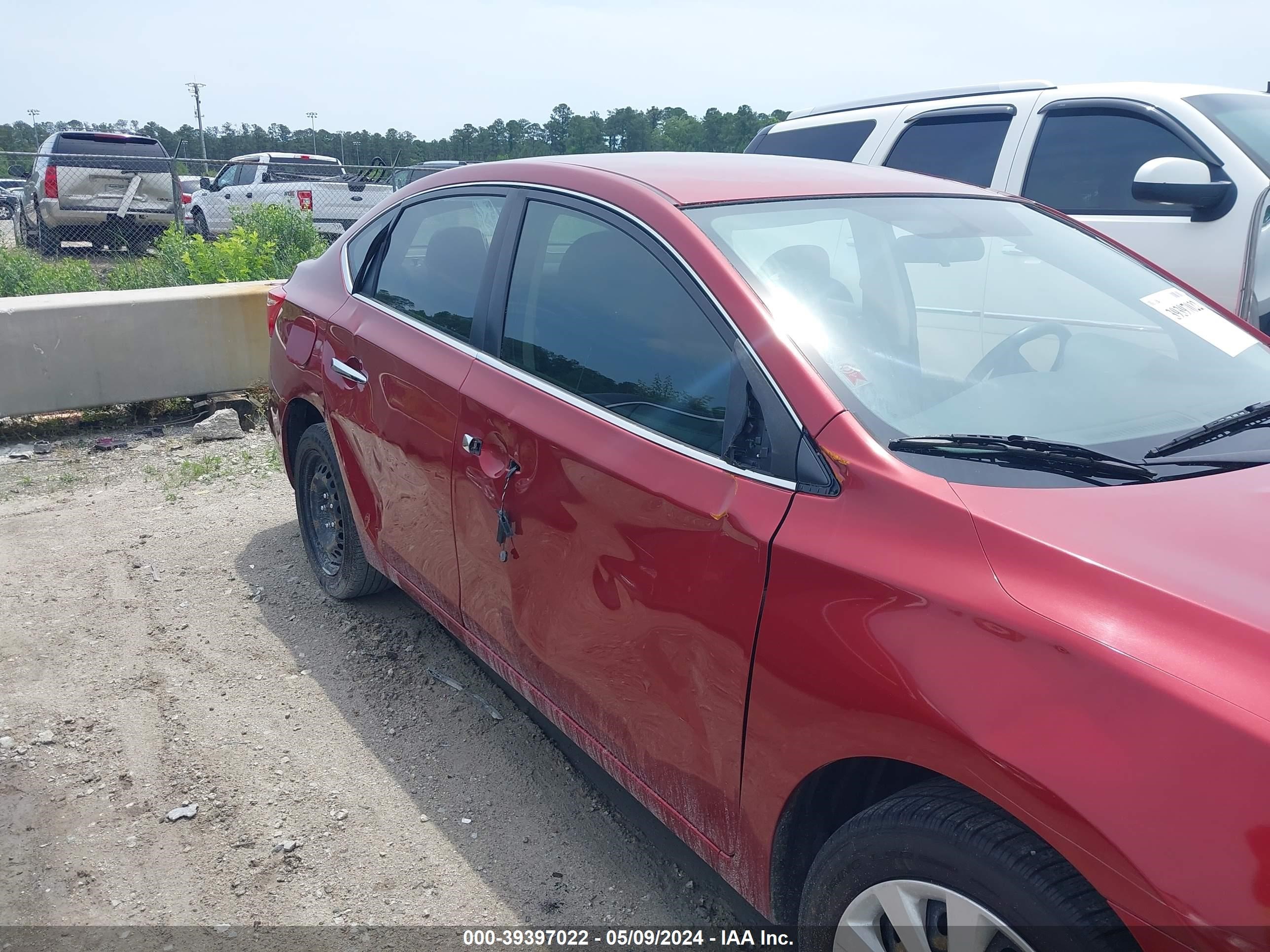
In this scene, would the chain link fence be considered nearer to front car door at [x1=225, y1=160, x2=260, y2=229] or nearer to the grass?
front car door at [x1=225, y1=160, x2=260, y2=229]

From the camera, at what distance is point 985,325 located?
237cm

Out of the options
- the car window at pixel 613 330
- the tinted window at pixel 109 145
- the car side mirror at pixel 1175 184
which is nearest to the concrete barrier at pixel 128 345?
the car window at pixel 613 330

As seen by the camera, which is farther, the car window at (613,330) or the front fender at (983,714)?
the car window at (613,330)

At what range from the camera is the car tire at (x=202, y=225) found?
55.9ft

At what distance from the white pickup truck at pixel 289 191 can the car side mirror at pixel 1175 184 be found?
11.3 meters

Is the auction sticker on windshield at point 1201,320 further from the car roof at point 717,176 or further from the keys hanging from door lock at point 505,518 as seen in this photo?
the keys hanging from door lock at point 505,518

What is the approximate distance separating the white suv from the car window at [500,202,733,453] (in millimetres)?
2784

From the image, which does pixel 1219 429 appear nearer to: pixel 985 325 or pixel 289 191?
pixel 985 325

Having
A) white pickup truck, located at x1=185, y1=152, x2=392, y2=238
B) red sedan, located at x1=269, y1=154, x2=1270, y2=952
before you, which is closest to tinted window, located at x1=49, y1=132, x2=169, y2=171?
white pickup truck, located at x1=185, y1=152, x2=392, y2=238

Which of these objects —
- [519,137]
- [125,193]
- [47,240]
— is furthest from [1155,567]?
[519,137]

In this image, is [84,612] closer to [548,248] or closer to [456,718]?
[456,718]

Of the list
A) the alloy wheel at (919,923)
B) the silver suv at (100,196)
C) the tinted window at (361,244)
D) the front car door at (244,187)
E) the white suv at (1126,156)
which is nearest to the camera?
the alloy wheel at (919,923)

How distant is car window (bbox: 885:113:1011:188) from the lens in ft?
17.7

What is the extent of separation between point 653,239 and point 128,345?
5.13m
